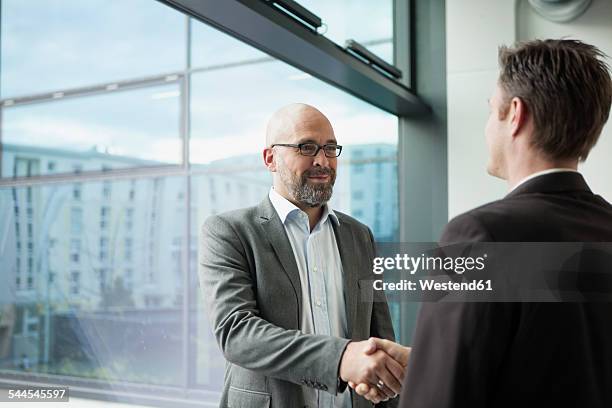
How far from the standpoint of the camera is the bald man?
5.05 ft

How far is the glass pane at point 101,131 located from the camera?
5277 millimetres

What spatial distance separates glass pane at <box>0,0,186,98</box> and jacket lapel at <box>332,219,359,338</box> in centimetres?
379

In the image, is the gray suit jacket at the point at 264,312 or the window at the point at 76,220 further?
the window at the point at 76,220

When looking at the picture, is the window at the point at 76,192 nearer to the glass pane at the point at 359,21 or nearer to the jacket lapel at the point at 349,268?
the glass pane at the point at 359,21

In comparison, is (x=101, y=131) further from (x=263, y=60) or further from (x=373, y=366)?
(x=373, y=366)

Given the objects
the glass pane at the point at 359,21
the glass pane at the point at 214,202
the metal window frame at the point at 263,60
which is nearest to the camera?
the metal window frame at the point at 263,60

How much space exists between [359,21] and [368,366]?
6.81 feet

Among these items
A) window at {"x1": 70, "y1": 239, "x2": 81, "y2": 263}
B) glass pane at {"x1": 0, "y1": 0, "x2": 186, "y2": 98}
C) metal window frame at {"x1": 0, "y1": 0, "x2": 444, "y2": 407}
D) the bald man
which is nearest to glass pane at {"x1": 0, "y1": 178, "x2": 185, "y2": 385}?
window at {"x1": 70, "y1": 239, "x2": 81, "y2": 263}

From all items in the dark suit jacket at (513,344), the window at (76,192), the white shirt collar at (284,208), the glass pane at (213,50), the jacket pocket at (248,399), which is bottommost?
the jacket pocket at (248,399)

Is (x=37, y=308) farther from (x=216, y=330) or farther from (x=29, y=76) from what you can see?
(x=216, y=330)

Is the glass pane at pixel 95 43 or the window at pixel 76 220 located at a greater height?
the glass pane at pixel 95 43

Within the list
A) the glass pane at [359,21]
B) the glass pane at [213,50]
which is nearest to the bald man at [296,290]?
the glass pane at [359,21]

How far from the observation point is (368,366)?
151 cm

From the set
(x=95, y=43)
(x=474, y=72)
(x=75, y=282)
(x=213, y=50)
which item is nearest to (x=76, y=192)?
(x=75, y=282)
